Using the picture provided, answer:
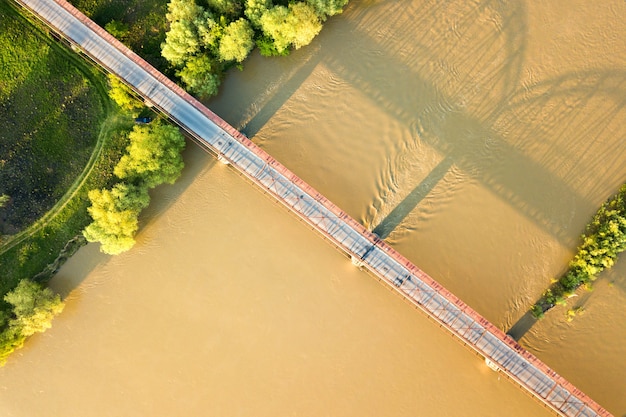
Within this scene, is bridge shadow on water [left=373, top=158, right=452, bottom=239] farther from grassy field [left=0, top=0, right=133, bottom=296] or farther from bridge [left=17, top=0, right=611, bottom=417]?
grassy field [left=0, top=0, right=133, bottom=296]

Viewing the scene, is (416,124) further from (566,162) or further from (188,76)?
(188,76)

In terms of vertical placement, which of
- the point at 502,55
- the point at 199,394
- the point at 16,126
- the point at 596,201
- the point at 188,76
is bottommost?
the point at 199,394

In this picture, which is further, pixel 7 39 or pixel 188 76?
pixel 7 39

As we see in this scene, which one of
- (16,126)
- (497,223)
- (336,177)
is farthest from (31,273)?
(497,223)

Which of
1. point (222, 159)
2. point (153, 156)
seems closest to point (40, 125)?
point (153, 156)

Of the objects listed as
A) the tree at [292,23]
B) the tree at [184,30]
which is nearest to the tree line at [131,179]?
the tree at [184,30]

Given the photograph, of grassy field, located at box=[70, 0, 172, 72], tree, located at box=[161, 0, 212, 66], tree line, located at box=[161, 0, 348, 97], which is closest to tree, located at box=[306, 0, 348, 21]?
tree line, located at box=[161, 0, 348, 97]

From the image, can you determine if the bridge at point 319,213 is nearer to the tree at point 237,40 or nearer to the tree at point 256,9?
the tree at point 237,40

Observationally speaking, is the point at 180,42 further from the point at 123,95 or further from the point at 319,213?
the point at 319,213
